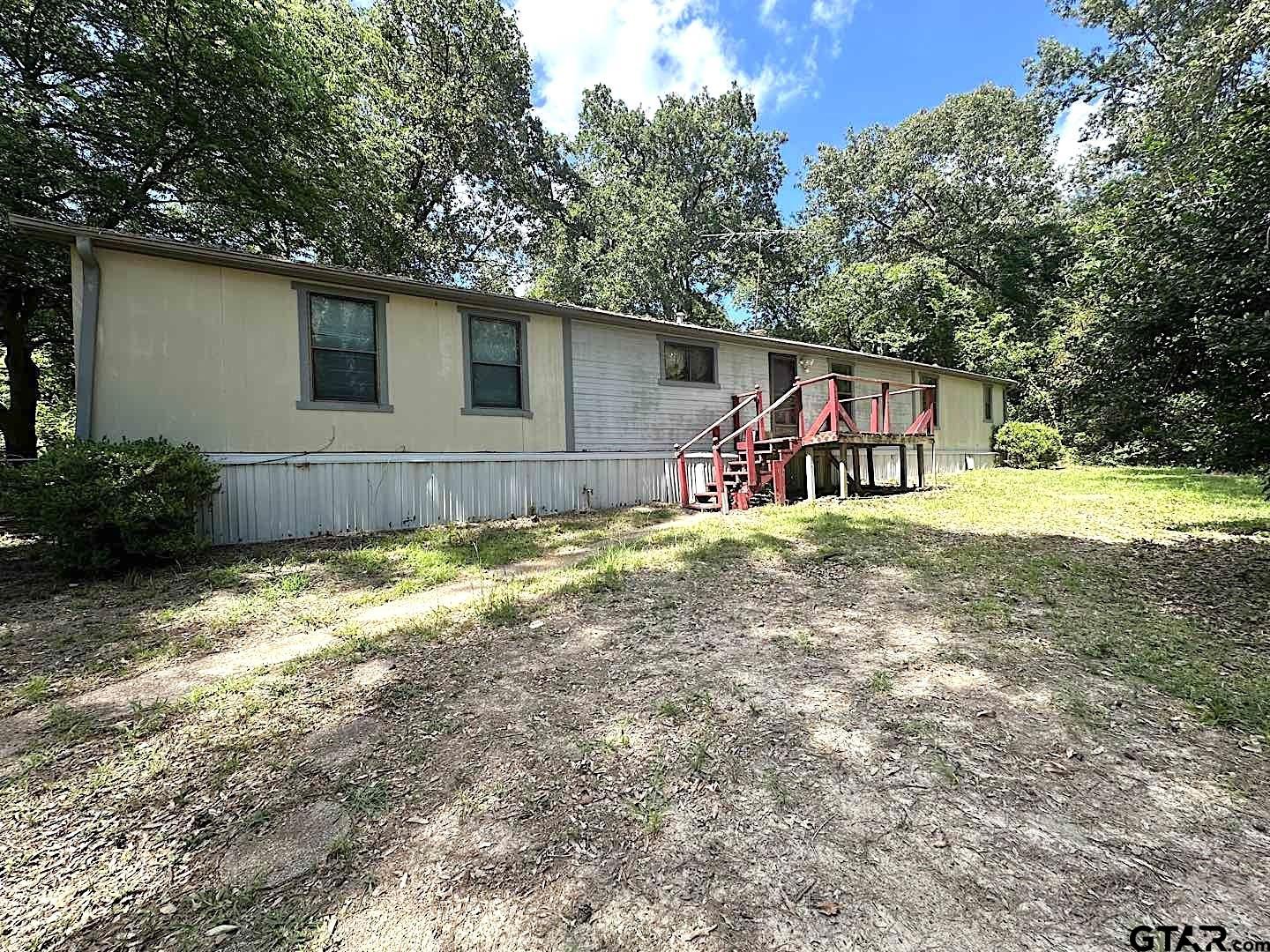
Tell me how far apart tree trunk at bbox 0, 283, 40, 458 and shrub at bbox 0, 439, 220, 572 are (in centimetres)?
723

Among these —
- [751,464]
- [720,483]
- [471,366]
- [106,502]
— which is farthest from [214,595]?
[751,464]

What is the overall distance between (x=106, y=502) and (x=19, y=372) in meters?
9.36

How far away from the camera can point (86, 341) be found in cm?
611

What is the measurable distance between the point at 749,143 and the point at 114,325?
26.1 meters

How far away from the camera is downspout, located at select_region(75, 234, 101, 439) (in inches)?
239

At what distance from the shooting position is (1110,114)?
832 inches

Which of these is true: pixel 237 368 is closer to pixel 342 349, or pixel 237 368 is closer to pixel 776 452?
pixel 342 349

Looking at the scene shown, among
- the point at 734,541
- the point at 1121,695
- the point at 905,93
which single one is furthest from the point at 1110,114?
the point at 1121,695

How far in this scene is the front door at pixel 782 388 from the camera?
12.4 metres

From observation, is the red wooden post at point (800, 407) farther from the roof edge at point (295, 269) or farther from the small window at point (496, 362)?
the small window at point (496, 362)

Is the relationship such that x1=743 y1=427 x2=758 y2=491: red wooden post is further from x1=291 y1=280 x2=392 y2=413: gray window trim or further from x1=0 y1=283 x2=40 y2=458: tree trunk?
x1=0 y1=283 x2=40 y2=458: tree trunk

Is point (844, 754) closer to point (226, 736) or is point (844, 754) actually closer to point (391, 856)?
point (391, 856)

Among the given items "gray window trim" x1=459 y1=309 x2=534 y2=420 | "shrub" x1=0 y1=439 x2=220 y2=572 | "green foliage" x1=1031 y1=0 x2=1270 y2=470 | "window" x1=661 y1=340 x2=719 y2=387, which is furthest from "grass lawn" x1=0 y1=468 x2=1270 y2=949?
"window" x1=661 y1=340 x2=719 y2=387

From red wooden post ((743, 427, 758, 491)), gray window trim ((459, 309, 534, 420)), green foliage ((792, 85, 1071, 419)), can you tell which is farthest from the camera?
green foliage ((792, 85, 1071, 419))
